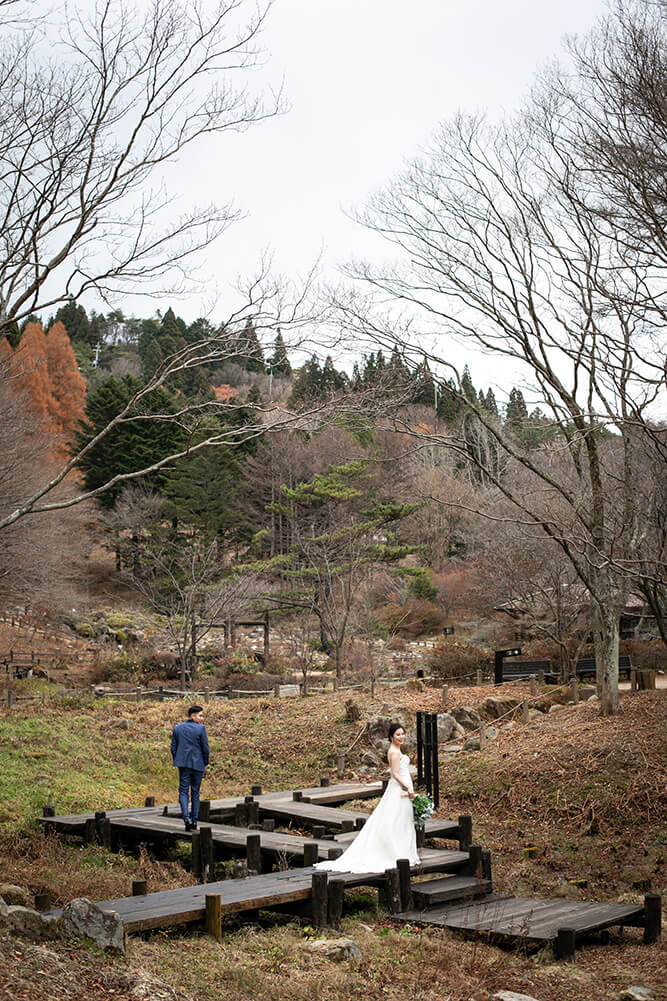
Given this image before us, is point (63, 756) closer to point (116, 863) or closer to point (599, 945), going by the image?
point (116, 863)

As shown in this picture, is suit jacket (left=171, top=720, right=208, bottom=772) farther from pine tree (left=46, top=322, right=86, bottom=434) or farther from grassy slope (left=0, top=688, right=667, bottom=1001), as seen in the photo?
pine tree (left=46, top=322, right=86, bottom=434)

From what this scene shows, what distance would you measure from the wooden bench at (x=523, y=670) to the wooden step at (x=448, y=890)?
1429cm

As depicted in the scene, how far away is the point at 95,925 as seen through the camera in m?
6.81

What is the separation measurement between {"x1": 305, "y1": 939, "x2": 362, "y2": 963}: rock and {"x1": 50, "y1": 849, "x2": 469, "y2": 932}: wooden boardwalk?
2.33 feet

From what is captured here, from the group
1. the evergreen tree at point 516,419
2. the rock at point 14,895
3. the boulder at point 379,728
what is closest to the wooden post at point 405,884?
the rock at point 14,895

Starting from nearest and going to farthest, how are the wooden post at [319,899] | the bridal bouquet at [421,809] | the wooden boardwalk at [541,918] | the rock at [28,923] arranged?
1. the rock at [28,923]
2. the wooden boardwalk at [541,918]
3. the wooden post at [319,899]
4. the bridal bouquet at [421,809]

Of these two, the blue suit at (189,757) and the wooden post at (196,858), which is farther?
the blue suit at (189,757)

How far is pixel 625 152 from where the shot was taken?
988 cm

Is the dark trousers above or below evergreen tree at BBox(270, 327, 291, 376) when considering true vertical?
below

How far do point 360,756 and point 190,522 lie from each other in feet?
87.9

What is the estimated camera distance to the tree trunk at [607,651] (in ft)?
51.3

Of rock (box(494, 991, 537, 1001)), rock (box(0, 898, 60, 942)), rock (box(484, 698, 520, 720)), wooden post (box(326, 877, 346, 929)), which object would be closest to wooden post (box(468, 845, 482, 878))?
wooden post (box(326, 877, 346, 929))

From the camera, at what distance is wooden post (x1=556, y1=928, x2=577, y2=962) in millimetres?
7832

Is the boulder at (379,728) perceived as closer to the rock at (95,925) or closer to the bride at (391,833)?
the bride at (391,833)
